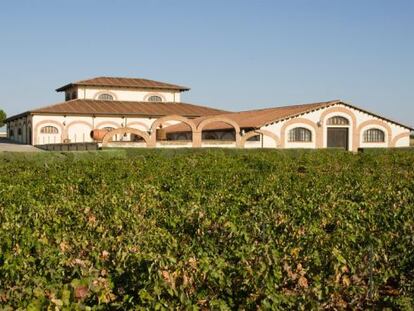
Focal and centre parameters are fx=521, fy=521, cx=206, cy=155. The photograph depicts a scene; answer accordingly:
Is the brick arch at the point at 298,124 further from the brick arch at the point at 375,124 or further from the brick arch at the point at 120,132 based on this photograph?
the brick arch at the point at 120,132

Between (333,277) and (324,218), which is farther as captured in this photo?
(324,218)

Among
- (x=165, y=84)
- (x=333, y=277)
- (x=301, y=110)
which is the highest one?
(x=165, y=84)

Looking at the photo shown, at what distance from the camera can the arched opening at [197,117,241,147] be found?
135 ft

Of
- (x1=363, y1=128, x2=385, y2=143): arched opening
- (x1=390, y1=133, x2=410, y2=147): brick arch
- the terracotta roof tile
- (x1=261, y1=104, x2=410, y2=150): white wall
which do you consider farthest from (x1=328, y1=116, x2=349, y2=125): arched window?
the terracotta roof tile

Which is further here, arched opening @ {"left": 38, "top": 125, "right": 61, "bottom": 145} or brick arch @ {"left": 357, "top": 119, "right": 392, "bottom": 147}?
arched opening @ {"left": 38, "top": 125, "right": 61, "bottom": 145}

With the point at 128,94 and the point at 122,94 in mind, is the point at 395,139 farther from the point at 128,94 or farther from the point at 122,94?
the point at 122,94

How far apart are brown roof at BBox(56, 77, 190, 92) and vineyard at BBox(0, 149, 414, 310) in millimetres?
45766

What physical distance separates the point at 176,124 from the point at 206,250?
45937 millimetres

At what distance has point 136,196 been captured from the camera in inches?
468

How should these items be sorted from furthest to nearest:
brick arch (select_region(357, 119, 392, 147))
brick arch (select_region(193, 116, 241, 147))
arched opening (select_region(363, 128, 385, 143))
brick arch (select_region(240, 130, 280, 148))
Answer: arched opening (select_region(363, 128, 385, 143)) < brick arch (select_region(357, 119, 392, 147)) < brick arch (select_region(240, 130, 280, 148)) < brick arch (select_region(193, 116, 241, 147))

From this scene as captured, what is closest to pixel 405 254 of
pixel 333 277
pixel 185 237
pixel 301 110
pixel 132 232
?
pixel 333 277

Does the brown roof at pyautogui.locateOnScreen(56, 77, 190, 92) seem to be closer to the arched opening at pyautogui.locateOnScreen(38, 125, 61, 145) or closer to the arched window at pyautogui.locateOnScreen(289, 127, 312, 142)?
the arched opening at pyautogui.locateOnScreen(38, 125, 61, 145)

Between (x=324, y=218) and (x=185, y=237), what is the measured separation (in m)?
2.58

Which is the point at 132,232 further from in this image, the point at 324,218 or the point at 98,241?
the point at 324,218
